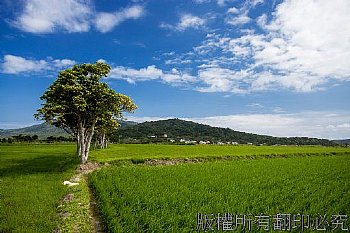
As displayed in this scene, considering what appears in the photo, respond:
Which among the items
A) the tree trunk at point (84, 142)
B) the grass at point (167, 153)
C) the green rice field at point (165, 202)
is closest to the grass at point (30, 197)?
the green rice field at point (165, 202)

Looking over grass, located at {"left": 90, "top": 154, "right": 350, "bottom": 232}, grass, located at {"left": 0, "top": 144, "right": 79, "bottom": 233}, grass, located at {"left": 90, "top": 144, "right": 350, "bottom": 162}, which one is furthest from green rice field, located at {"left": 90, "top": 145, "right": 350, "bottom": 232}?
grass, located at {"left": 90, "top": 144, "right": 350, "bottom": 162}

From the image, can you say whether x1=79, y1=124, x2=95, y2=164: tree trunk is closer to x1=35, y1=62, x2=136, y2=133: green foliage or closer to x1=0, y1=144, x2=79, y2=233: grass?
x1=35, y1=62, x2=136, y2=133: green foliage

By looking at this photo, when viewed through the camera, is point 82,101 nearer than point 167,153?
Yes

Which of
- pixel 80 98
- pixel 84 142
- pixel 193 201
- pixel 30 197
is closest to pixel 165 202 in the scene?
pixel 193 201

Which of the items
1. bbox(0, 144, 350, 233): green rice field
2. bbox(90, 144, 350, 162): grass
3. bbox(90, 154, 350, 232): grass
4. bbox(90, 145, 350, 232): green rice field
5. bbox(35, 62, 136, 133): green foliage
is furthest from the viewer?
bbox(90, 144, 350, 162): grass

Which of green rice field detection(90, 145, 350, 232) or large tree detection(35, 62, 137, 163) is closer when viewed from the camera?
green rice field detection(90, 145, 350, 232)

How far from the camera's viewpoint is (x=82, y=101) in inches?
1180

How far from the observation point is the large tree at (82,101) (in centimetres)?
2978

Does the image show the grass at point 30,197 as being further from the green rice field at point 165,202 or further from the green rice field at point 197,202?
the green rice field at point 197,202

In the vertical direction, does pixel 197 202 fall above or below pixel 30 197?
above

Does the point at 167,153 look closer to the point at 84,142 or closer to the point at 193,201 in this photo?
the point at 84,142

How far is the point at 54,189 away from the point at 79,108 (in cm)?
1225

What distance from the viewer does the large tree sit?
29781mm

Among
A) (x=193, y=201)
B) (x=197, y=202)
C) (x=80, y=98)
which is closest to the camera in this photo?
(x=197, y=202)
